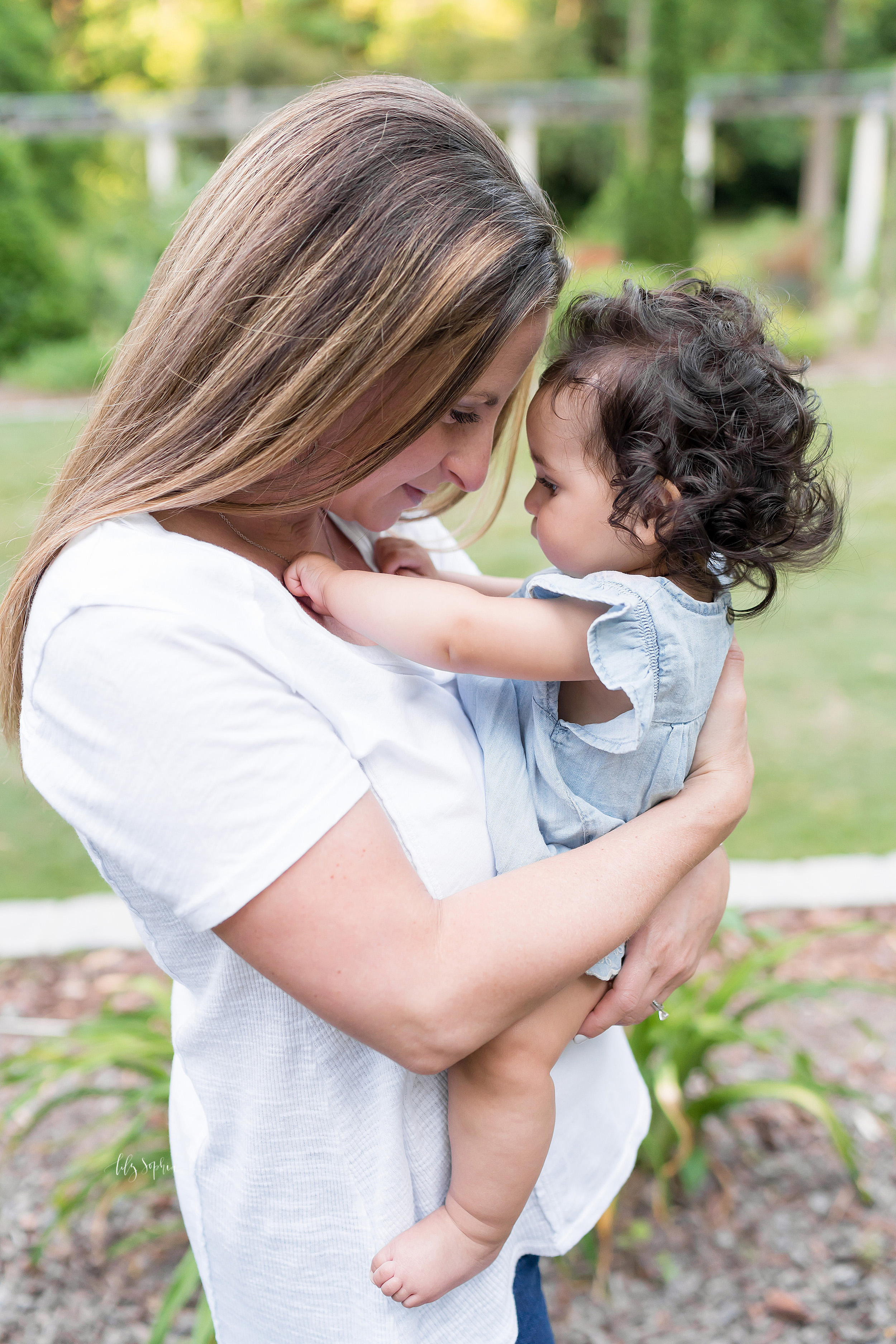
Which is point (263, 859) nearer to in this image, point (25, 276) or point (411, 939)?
point (411, 939)

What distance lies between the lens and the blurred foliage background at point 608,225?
459 centimetres

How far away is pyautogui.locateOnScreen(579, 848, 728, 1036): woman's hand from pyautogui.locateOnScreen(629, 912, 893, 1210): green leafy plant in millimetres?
988

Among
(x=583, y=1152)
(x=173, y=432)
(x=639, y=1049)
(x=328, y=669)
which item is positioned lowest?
(x=639, y=1049)

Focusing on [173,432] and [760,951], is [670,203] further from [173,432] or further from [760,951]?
[173,432]

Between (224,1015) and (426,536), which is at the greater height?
(426,536)

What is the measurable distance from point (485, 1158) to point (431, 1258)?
0.11 m

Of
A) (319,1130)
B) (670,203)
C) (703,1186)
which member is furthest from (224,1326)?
(670,203)

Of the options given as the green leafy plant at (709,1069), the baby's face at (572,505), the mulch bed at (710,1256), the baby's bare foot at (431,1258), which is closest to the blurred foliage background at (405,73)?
the mulch bed at (710,1256)

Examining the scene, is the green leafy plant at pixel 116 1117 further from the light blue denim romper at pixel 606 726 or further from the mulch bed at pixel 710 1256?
the light blue denim romper at pixel 606 726

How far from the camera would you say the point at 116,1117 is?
2.37 m

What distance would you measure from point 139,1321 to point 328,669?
1795 millimetres

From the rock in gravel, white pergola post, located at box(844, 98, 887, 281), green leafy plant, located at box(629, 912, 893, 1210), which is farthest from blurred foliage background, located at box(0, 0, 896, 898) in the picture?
the rock in gravel

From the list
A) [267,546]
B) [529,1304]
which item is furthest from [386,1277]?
[267,546]

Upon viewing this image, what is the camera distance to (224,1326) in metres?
1.35
